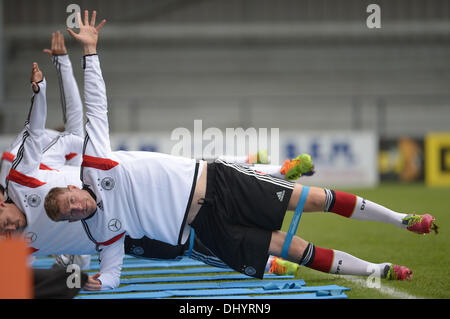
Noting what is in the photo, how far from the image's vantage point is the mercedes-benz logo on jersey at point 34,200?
3899 millimetres

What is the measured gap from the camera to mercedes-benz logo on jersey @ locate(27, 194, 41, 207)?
390cm

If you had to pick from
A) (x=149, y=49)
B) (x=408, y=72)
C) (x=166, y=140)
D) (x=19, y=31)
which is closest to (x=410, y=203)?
(x=166, y=140)

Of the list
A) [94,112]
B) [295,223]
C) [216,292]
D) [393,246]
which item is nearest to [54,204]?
[94,112]

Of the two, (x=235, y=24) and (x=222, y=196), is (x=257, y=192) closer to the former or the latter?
(x=222, y=196)

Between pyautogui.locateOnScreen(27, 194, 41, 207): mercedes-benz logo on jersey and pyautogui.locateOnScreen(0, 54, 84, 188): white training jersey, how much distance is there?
0.71 metres

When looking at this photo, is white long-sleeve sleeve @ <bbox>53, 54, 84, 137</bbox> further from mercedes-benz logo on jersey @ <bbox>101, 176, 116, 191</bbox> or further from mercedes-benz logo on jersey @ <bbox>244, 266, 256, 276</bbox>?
mercedes-benz logo on jersey @ <bbox>244, 266, 256, 276</bbox>

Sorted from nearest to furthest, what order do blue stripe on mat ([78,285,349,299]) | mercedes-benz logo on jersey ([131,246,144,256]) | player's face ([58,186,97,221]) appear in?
player's face ([58,186,97,221]) < blue stripe on mat ([78,285,349,299]) < mercedes-benz logo on jersey ([131,246,144,256])

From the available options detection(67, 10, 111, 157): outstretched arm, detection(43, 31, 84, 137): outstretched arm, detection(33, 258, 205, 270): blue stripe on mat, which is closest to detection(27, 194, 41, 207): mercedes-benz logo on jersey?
detection(67, 10, 111, 157): outstretched arm

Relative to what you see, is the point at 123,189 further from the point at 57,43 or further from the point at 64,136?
the point at 64,136

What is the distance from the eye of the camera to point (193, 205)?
380cm

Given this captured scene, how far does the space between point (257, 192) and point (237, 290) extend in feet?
2.33

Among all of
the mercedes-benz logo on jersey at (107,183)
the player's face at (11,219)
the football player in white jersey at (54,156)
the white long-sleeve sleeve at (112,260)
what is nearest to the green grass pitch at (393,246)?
the white long-sleeve sleeve at (112,260)

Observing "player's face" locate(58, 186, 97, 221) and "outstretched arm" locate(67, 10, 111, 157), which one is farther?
"outstretched arm" locate(67, 10, 111, 157)

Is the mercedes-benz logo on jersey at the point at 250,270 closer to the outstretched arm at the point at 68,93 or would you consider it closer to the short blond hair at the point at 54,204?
the short blond hair at the point at 54,204
